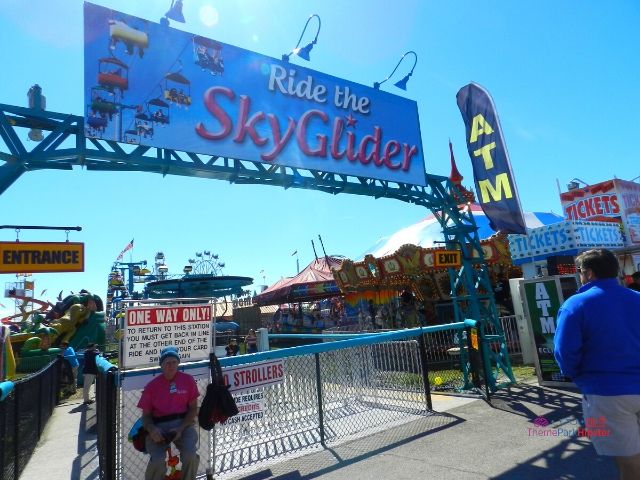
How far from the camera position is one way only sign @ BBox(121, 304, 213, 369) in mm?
Answer: 4883

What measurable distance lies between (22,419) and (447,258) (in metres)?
7.64

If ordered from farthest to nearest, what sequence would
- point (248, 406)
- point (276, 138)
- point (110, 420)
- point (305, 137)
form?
1. point (305, 137)
2. point (276, 138)
3. point (248, 406)
4. point (110, 420)

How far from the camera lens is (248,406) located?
5.50 m

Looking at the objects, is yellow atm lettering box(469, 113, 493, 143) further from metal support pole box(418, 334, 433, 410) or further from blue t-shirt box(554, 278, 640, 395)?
blue t-shirt box(554, 278, 640, 395)

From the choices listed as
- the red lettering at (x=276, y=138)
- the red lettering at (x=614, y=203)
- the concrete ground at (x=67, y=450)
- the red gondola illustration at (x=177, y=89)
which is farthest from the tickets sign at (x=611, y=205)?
the concrete ground at (x=67, y=450)

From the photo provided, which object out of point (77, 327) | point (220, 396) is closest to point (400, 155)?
point (220, 396)

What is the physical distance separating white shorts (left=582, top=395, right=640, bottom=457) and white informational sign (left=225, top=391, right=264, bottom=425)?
378 cm

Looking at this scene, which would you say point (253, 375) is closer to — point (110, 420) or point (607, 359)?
point (110, 420)

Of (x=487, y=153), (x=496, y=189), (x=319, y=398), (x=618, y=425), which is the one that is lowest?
(x=319, y=398)

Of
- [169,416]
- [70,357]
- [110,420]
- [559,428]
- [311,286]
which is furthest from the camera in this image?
[311,286]

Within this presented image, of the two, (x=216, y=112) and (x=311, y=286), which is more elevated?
(x=216, y=112)

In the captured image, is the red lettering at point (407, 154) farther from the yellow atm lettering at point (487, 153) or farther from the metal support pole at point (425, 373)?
the metal support pole at point (425, 373)

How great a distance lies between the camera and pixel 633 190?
A: 16.4 metres

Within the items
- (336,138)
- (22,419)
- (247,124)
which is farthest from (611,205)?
(22,419)
